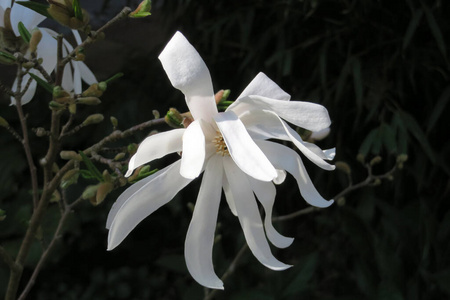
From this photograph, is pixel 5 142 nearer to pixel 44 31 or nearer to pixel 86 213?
pixel 86 213

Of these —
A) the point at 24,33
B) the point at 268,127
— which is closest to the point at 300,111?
the point at 268,127

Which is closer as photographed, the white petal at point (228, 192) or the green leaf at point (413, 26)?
the white petal at point (228, 192)

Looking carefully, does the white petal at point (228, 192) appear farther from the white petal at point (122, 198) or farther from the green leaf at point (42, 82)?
the green leaf at point (42, 82)

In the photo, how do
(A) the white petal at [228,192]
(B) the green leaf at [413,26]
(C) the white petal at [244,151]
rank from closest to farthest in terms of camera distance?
1. (C) the white petal at [244,151]
2. (A) the white petal at [228,192]
3. (B) the green leaf at [413,26]

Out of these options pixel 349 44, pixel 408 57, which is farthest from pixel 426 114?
pixel 349 44

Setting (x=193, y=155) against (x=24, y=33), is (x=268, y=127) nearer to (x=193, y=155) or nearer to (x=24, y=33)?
(x=193, y=155)

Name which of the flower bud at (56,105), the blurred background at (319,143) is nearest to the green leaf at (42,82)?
the flower bud at (56,105)
